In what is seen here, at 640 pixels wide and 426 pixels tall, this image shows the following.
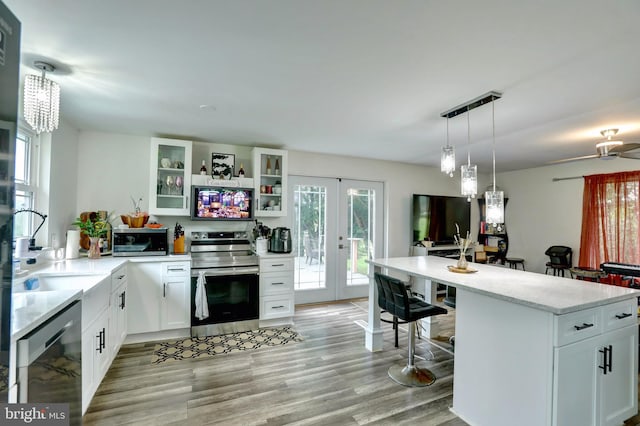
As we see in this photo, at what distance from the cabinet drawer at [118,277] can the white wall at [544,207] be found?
6642 millimetres

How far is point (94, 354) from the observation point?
2.12 m

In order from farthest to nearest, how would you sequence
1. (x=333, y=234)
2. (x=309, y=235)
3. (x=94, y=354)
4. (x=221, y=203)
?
(x=333, y=234)
(x=309, y=235)
(x=221, y=203)
(x=94, y=354)

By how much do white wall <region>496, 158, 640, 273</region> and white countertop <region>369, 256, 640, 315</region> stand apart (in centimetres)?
357

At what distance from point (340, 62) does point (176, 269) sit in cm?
276

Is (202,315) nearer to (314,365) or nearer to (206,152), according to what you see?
(314,365)

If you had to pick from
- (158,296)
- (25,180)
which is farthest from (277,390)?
(25,180)

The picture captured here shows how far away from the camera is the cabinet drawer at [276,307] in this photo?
3600 mm

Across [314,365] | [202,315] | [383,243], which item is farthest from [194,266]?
[383,243]

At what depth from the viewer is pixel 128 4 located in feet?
4.58

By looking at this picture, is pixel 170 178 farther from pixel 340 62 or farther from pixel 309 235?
pixel 340 62

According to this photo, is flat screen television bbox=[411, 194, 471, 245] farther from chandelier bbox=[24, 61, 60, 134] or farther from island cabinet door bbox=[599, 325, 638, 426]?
chandelier bbox=[24, 61, 60, 134]

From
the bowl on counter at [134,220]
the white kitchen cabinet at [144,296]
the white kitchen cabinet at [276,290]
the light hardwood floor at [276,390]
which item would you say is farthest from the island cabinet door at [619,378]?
the bowl on counter at [134,220]

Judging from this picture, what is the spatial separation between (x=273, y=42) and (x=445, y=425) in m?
2.76

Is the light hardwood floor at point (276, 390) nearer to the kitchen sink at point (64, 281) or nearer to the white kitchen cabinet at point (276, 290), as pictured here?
the white kitchen cabinet at point (276, 290)
